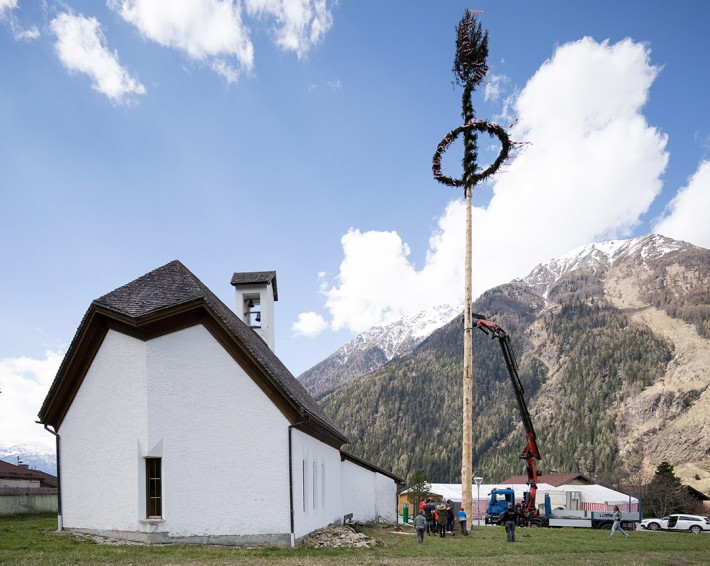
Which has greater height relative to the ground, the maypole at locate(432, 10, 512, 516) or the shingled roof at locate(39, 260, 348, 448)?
the maypole at locate(432, 10, 512, 516)

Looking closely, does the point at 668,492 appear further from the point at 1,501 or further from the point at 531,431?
the point at 1,501

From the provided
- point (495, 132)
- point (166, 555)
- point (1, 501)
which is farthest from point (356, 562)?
point (1, 501)

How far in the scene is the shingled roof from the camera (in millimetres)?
21562

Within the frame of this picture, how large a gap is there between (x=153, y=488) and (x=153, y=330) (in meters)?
5.08

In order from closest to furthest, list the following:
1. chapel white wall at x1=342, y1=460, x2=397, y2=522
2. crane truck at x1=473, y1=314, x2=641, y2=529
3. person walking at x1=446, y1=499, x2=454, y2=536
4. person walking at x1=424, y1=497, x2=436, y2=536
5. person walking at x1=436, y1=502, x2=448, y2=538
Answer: person walking at x1=436, y1=502, x2=448, y2=538 → person walking at x1=446, y1=499, x2=454, y2=536 → person walking at x1=424, y1=497, x2=436, y2=536 → chapel white wall at x1=342, y1=460, x2=397, y2=522 → crane truck at x1=473, y1=314, x2=641, y2=529

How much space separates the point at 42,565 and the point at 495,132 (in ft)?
84.1

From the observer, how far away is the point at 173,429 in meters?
21.4

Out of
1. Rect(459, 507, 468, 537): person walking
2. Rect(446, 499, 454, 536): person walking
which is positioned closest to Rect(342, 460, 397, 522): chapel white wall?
Rect(446, 499, 454, 536): person walking

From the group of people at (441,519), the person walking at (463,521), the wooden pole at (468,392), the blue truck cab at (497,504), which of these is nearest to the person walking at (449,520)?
the group of people at (441,519)

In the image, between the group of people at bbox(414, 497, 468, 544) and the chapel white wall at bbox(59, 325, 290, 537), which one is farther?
the group of people at bbox(414, 497, 468, 544)

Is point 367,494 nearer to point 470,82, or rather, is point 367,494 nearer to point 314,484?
point 314,484

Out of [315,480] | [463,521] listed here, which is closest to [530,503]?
[463,521]

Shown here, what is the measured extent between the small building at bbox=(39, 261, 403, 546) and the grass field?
1097 mm

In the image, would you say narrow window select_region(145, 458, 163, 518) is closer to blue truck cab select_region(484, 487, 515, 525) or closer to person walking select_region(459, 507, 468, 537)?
person walking select_region(459, 507, 468, 537)
